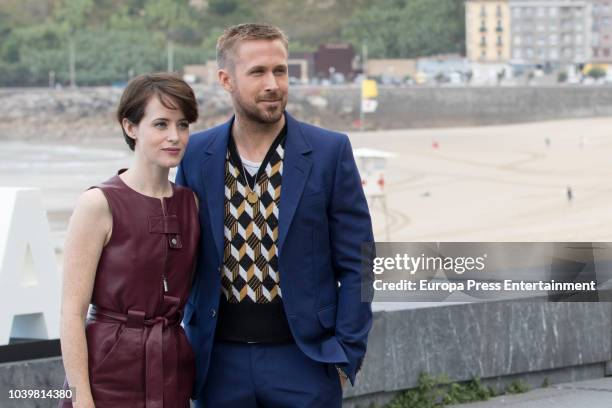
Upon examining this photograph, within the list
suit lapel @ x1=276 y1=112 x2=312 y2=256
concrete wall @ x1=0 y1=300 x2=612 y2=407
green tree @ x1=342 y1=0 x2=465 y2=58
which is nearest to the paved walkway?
concrete wall @ x1=0 y1=300 x2=612 y2=407

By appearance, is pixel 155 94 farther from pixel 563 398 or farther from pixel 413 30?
pixel 413 30

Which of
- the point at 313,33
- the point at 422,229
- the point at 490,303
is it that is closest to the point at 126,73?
the point at 313,33

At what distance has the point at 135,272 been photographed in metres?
2.62

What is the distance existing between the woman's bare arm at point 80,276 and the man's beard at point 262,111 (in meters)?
0.37

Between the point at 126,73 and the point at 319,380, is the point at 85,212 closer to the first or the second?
the point at 319,380

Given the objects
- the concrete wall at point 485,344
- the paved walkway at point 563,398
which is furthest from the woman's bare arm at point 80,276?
the paved walkway at point 563,398

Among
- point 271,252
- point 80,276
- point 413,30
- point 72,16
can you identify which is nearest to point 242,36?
point 271,252

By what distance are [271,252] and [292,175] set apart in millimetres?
177

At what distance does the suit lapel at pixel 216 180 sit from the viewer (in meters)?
2.72

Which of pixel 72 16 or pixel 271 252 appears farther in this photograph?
→ pixel 72 16

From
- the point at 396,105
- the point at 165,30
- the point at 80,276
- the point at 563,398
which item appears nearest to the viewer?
the point at 80,276

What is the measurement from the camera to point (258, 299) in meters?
2.76

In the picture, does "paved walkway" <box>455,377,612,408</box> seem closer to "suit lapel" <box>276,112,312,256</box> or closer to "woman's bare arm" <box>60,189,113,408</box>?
"suit lapel" <box>276,112,312,256</box>

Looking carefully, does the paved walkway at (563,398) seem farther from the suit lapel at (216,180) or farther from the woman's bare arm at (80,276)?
the woman's bare arm at (80,276)
